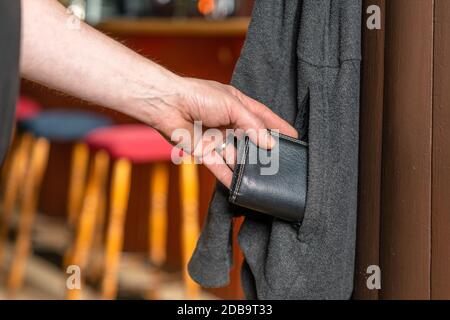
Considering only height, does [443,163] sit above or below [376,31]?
below

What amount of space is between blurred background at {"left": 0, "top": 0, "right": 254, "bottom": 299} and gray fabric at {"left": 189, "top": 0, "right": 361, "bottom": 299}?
1159 mm

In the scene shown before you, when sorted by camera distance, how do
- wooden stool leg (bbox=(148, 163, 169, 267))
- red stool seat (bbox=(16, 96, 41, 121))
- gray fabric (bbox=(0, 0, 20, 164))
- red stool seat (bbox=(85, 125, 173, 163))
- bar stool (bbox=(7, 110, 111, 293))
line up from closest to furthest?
gray fabric (bbox=(0, 0, 20, 164))
red stool seat (bbox=(85, 125, 173, 163))
wooden stool leg (bbox=(148, 163, 169, 267))
bar stool (bbox=(7, 110, 111, 293))
red stool seat (bbox=(16, 96, 41, 121))

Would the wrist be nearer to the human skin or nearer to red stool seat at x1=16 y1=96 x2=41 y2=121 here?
the human skin

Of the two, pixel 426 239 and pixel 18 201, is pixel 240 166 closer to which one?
pixel 426 239

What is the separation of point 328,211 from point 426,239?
0.47 feet

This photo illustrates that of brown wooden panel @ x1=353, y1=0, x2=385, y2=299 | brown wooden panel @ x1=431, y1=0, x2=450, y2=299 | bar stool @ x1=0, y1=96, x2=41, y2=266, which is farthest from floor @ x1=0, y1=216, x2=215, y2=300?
brown wooden panel @ x1=431, y1=0, x2=450, y2=299

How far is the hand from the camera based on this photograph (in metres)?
1.05

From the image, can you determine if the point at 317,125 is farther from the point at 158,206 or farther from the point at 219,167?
the point at 158,206

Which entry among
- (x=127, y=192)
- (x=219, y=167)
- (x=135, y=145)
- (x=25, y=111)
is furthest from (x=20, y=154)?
(x=219, y=167)

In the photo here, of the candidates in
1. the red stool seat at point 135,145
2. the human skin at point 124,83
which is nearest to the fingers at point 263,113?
the human skin at point 124,83

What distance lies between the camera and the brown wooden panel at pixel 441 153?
95 centimetres

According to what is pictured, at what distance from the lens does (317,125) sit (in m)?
1.03

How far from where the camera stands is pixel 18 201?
4125 millimetres
